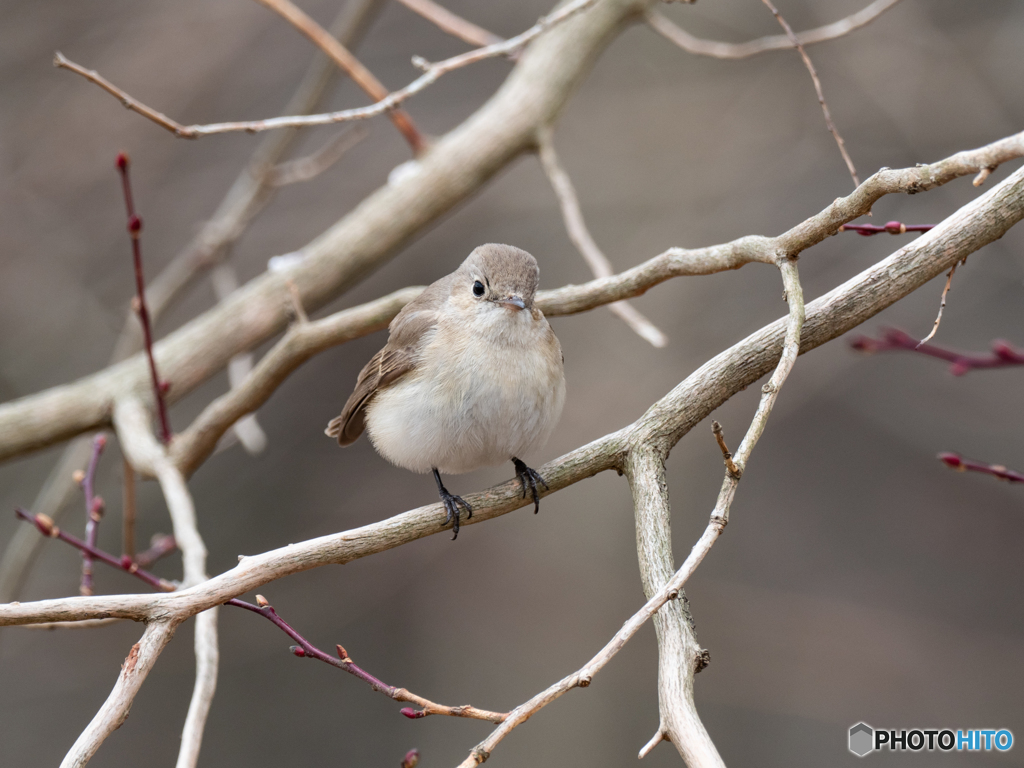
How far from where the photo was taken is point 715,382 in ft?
8.34

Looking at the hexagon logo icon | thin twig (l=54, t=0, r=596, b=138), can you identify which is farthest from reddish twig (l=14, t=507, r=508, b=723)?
the hexagon logo icon

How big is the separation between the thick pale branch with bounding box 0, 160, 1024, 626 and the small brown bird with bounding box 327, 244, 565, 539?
0.52 metres

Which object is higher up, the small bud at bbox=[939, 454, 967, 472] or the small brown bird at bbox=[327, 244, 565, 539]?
the small brown bird at bbox=[327, 244, 565, 539]

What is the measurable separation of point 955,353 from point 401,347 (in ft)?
6.51

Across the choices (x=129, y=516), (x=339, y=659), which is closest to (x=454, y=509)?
(x=339, y=659)

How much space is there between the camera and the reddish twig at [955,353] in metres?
2.66

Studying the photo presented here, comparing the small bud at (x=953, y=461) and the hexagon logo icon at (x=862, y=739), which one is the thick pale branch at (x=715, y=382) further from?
the hexagon logo icon at (x=862, y=739)

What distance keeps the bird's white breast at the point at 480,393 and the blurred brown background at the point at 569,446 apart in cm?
374

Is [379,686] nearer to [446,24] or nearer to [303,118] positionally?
[303,118]

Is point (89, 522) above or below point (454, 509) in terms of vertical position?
above

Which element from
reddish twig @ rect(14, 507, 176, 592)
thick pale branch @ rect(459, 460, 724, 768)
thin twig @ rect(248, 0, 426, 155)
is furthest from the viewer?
thin twig @ rect(248, 0, 426, 155)

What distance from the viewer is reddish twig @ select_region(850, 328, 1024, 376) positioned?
2.66 meters

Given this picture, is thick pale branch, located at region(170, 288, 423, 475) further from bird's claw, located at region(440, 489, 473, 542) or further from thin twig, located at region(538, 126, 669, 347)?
bird's claw, located at region(440, 489, 473, 542)

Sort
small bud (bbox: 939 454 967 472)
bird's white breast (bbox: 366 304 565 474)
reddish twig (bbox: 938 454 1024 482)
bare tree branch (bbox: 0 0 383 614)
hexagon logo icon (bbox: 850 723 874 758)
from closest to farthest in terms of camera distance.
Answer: reddish twig (bbox: 938 454 1024 482) < small bud (bbox: 939 454 967 472) < bird's white breast (bbox: 366 304 565 474) < hexagon logo icon (bbox: 850 723 874 758) < bare tree branch (bbox: 0 0 383 614)
